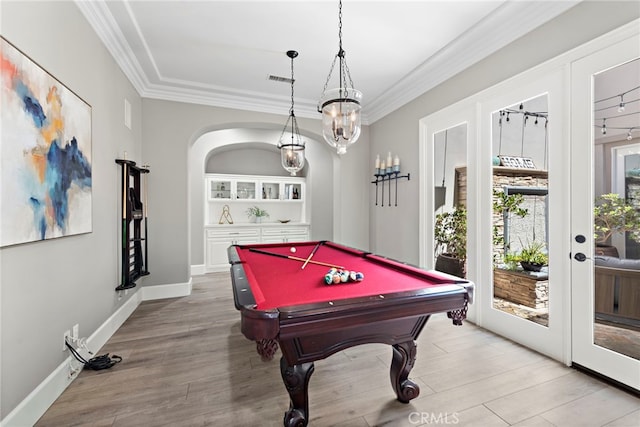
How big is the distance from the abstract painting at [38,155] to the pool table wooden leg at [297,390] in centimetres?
156

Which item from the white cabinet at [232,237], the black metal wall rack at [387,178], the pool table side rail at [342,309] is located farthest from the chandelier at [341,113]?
the white cabinet at [232,237]

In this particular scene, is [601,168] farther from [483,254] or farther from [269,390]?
[269,390]

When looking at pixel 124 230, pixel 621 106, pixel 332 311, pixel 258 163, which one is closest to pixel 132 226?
pixel 124 230

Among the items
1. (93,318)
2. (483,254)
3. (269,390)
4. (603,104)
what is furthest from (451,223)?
(93,318)

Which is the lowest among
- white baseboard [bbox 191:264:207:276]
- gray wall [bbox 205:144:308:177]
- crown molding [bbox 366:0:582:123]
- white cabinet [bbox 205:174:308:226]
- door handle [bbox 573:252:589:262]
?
white baseboard [bbox 191:264:207:276]

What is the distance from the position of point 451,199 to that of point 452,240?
0.48 meters

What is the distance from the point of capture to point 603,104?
2.03 m

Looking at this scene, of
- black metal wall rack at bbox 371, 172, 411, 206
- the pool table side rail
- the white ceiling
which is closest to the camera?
the pool table side rail

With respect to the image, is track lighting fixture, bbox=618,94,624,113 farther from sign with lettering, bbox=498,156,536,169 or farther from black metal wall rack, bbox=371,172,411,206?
black metal wall rack, bbox=371,172,411,206

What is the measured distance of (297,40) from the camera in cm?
291

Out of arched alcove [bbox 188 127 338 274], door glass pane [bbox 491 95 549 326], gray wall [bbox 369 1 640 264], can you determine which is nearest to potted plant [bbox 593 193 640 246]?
door glass pane [bbox 491 95 549 326]

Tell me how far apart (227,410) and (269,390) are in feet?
0.97

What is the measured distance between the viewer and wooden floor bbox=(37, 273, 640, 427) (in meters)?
1.67

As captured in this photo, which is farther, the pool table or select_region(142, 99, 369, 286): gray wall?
select_region(142, 99, 369, 286): gray wall
